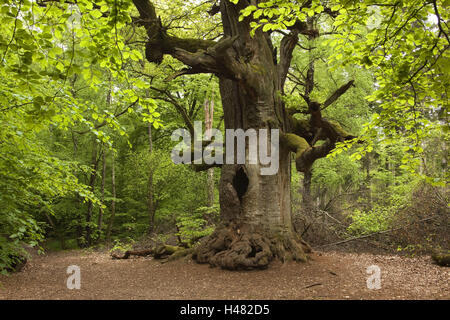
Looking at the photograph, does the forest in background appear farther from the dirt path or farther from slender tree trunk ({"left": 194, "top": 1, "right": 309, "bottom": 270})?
the dirt path

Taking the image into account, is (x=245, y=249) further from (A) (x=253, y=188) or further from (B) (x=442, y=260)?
(B) (x=442, y=260)

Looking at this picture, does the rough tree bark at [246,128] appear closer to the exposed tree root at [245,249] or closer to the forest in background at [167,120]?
the exposed tree root at [245,249]

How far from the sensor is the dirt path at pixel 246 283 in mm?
5180

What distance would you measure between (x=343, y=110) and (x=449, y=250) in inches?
293

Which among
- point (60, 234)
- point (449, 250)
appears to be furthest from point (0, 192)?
point (60, 234)

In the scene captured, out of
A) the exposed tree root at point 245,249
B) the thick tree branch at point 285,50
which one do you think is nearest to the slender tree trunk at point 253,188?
the exposed tree root at point 245,249

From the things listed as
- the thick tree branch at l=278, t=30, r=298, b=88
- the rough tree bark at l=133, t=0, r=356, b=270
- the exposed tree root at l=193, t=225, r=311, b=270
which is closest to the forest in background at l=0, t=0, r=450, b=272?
the rough tree bark at l=133, t=0, r=356, b=270

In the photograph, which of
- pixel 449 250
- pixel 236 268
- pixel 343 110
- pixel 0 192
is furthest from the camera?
pixel 343 110

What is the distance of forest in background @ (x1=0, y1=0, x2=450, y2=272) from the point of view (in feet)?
12.5

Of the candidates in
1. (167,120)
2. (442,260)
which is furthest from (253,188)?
(167,120)

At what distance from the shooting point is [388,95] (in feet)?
15.3

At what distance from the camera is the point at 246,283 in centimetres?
579

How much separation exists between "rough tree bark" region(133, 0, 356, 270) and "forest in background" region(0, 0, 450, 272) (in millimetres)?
610

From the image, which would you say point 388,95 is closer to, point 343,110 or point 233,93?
point 233,93
